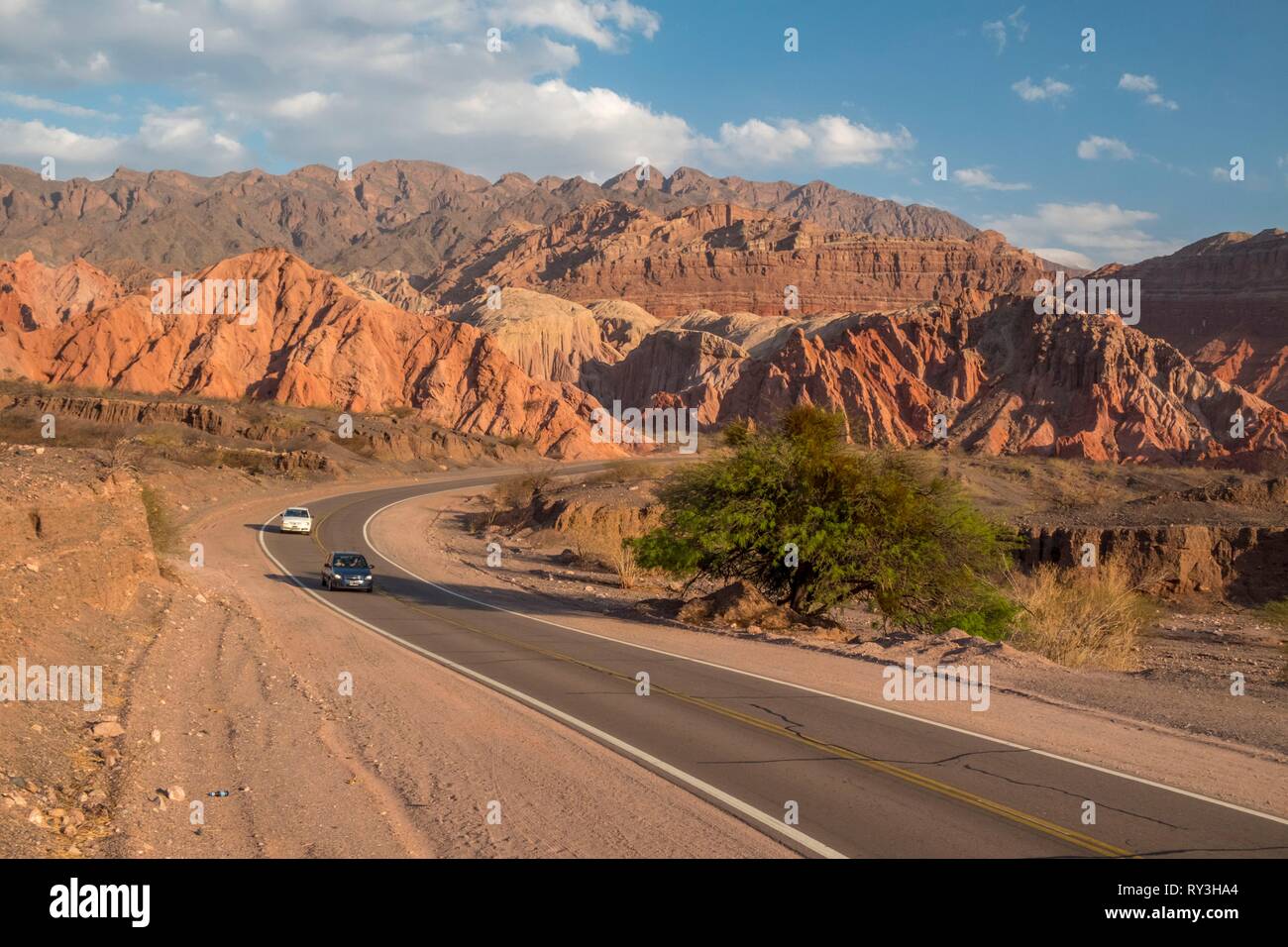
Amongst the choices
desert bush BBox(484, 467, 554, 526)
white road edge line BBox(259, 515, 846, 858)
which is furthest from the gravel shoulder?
desert bush BBox(484, 467, 554, 526)

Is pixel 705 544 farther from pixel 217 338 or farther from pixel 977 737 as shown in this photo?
pixel 217 338

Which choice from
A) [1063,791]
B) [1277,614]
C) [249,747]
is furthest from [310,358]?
[1063,791]

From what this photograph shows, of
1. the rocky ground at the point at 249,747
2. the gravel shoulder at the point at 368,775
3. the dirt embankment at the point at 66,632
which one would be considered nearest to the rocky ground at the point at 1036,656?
the gravel shoulder at the point at 368,775

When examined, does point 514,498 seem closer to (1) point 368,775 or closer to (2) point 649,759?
(2) point 649,759

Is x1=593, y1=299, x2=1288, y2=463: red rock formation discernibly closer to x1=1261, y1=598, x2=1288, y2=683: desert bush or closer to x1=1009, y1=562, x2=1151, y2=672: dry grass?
x1=1261, y1=598, x2=1288, y2=683: desert bush

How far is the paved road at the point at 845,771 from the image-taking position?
24.5 feet

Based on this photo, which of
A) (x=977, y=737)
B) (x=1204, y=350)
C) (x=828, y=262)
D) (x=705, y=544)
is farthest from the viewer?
(x=828, y=262)

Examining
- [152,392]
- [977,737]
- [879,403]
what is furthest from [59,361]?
[977,737]

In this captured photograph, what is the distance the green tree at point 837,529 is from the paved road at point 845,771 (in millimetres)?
5134

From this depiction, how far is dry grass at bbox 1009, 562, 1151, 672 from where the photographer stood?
1816 centimetres

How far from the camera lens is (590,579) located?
32781 millimetres

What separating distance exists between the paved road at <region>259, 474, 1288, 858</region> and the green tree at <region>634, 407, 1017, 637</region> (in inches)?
202

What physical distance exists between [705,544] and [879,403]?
71042 mm
